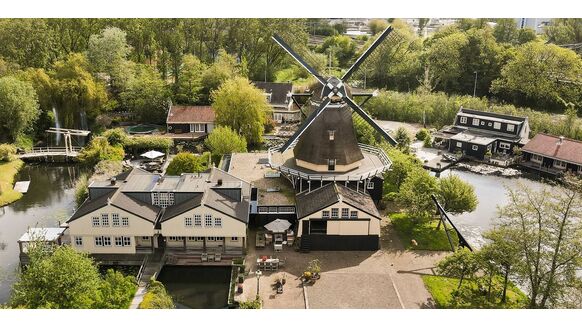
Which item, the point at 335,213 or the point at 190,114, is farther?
the point at 190,114

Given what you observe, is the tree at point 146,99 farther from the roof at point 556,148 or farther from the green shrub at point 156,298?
the roof at point 556,148

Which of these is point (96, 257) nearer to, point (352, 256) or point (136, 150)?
point (352, 256)

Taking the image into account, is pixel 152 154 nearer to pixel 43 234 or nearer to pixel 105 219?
pixel 43 234

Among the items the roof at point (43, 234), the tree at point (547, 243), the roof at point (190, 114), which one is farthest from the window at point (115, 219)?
the roof at point (190, 114)

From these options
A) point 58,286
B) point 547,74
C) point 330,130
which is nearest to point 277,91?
point 330,130

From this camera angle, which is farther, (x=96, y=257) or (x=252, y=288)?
(x=96, y=257)

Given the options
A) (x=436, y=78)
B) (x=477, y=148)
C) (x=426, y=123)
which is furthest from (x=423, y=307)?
(x=436, y=78)
